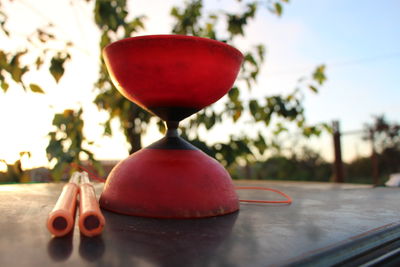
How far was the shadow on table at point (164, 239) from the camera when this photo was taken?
293 millimetres

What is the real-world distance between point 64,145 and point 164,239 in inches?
42.1

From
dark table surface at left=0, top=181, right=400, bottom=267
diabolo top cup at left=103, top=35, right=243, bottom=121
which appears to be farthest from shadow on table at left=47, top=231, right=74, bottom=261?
diabolo top cup at left=103, top=35, right=243, bottom=121

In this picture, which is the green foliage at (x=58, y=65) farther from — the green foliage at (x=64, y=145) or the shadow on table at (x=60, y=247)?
the shadow on table at (x=60, y=247)

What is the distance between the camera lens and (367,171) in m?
7.86

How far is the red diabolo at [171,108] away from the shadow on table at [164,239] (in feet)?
0.13

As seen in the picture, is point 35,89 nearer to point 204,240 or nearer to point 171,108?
point 171,108

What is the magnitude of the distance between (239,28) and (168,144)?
4.18 feet

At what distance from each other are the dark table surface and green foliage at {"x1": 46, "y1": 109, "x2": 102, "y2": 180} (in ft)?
2.16

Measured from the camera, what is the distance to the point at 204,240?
0.37 meters

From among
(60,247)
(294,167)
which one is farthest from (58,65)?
(294,167)

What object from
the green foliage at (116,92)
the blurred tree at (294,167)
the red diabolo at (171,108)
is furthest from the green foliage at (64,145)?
the blurred tree at (294,167)

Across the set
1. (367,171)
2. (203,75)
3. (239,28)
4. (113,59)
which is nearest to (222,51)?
(203,75)

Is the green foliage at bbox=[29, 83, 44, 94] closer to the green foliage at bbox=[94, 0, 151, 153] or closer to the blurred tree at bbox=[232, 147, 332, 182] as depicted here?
the green foliage at bbox=[94, 0, 151, 153]

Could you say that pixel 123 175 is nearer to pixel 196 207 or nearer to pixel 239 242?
pixel 196 207
